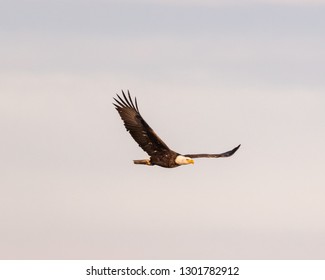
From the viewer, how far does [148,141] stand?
190ft

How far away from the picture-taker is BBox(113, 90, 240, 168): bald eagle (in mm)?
57719

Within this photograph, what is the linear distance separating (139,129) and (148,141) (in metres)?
0.61

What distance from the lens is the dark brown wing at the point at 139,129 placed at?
190 feet

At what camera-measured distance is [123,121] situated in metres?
58.5

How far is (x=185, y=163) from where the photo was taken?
57.5m

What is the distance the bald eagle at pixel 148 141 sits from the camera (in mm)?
57719

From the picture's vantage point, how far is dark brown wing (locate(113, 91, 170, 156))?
190ft
